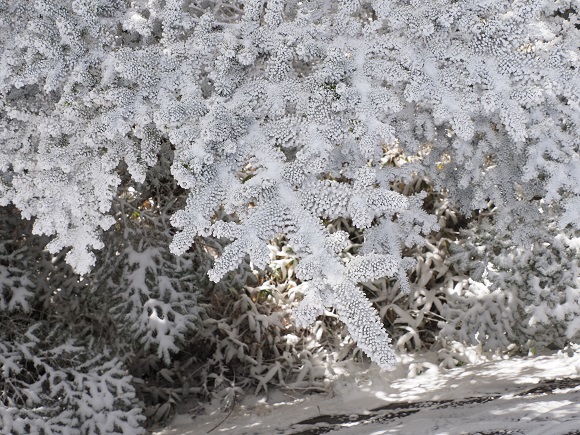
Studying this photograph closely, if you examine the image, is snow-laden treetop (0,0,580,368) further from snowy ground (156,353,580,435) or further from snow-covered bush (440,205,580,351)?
snow-covered bush (440,205,580,351)

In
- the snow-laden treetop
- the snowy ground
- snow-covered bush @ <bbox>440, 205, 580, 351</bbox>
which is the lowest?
the snowy ground

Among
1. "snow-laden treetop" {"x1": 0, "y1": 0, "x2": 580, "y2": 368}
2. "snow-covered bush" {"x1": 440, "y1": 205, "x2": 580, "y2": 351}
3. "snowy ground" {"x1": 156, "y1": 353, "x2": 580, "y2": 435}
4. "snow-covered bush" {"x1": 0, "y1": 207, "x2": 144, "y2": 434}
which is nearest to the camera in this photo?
"snow-laden treetop" {"x1": 0, "y1": 0, "x2": 580, "y2": 368}

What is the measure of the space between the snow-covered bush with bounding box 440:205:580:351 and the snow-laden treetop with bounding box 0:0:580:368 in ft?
2.47

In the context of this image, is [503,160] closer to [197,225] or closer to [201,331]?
[197,225]

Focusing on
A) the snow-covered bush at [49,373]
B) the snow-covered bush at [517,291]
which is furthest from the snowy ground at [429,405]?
the snow-covered bush at [49,373]

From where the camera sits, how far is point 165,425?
90.4 inches

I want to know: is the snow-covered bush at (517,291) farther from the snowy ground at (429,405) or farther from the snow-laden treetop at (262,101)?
the snow-laden treetop at (262,101)

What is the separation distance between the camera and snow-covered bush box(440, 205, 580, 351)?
209 cm

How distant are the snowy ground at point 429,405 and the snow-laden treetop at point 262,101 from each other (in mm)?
451

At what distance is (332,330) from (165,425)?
2.46 feet

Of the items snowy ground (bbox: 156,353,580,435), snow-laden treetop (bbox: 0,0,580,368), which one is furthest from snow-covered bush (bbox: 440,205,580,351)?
snow-laden treetop (bbox: 0,0,580,368)

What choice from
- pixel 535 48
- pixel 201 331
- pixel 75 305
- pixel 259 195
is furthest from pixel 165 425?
pixel 535 48

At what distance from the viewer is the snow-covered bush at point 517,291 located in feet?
6.84

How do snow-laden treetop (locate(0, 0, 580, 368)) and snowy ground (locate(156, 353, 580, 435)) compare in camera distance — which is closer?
snow-laden treetop (locate(0, 0, 580, 368))
